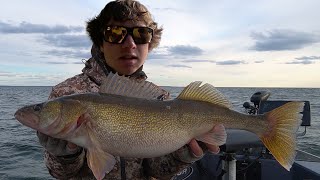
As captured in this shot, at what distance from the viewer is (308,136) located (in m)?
17.6

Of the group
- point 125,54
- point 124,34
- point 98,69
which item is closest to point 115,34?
point 124,34

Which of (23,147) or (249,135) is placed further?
(23,147)

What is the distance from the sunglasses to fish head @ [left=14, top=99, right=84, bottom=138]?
899 mm

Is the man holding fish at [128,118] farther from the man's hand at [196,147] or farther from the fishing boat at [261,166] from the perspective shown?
the fishing boat at [261,166]

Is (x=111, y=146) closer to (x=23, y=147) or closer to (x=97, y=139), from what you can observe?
(x=97, y=139)

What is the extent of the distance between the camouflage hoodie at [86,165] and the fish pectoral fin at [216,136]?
0.24 m

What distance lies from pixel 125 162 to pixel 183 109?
800 mm

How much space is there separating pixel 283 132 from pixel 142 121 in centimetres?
137

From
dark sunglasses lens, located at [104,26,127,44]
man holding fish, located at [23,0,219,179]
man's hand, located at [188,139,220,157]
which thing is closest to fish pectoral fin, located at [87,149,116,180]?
man holding fish, located at [23,0,219,179]

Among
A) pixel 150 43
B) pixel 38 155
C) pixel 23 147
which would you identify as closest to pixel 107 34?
pixel 150 43

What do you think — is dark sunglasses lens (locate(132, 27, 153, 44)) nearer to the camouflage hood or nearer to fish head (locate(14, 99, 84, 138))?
the camouflage hood

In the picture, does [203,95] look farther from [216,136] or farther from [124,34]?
[124,34]

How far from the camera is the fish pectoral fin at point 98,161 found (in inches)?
122

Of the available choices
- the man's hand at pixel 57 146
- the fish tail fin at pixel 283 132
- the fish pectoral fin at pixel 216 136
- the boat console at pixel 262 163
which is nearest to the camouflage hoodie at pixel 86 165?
the man's hand at pixel 57 146
